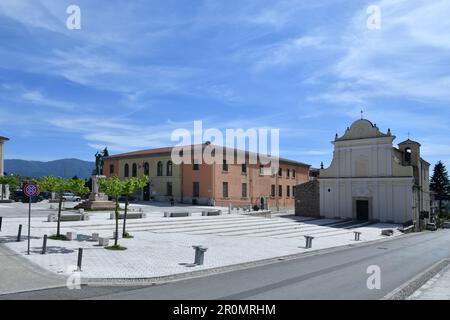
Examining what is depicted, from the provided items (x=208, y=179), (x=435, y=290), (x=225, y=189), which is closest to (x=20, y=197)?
(x=208, y=179)

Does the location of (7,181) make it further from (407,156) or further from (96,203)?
(407,156)

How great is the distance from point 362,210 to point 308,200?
276 inches

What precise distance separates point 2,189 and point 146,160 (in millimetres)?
18708

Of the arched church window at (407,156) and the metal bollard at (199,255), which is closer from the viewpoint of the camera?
the metal bollard at (199,255)

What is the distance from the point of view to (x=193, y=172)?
52906 millimetres

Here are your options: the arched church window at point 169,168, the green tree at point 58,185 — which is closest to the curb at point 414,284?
the green tree at point 58,185

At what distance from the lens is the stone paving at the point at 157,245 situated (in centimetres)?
1437

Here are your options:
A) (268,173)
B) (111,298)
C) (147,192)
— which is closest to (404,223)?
(268,173)

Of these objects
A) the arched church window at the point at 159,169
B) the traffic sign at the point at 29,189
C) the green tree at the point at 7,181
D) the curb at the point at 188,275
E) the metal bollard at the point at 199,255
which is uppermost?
the arched church window at the point at 159,169

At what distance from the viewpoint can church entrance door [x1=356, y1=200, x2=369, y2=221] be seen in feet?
157

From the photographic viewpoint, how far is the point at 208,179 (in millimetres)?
51375

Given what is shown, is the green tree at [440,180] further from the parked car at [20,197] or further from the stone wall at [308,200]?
the parked car at [20,197]

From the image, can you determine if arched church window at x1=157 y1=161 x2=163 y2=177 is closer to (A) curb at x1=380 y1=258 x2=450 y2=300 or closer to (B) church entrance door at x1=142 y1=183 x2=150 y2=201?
(B) church entrance door at x1=142 y1=183 x2=150 y2=201

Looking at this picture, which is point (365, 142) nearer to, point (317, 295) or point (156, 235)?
point (156, 235)
